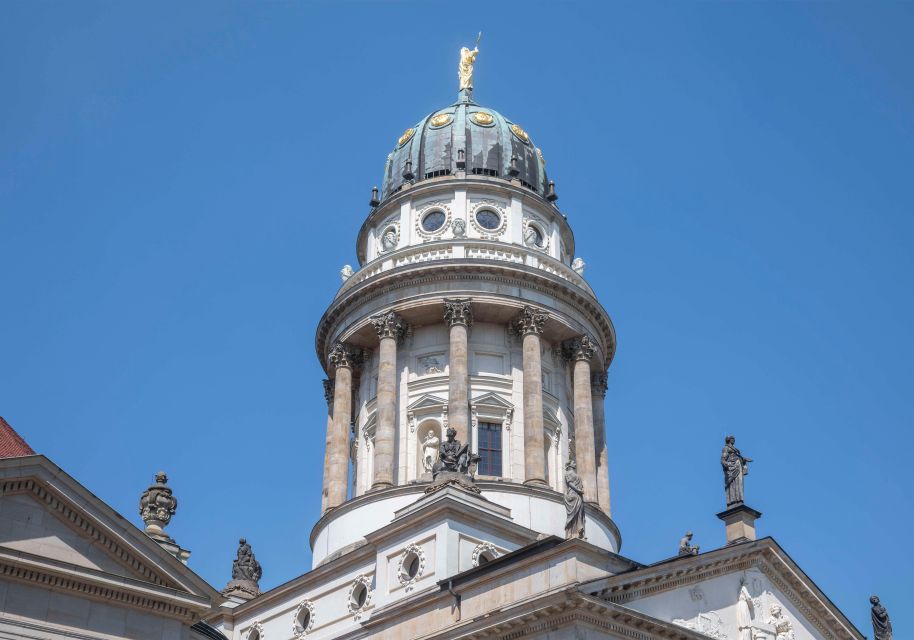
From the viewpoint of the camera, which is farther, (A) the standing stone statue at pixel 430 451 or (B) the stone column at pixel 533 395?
(A) the standing stone statue at pixel 430 451

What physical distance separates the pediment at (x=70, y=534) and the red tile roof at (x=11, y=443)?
7.05 ft

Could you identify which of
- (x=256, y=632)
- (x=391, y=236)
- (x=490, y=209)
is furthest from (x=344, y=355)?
(x=256, y=632)

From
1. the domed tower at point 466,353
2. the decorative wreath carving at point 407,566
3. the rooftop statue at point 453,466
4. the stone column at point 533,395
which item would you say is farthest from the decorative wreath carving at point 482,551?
the stone column at point 533,395

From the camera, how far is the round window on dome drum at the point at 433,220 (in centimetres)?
5462

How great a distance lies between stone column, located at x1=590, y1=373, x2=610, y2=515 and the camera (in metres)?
51.8

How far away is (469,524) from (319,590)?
727cm

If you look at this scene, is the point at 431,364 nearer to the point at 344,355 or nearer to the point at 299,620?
the point at 344,355

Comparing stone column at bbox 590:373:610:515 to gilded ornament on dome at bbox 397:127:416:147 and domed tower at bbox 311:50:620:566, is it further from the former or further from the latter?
gilded ornament on dome at bbox 397:127:416:147

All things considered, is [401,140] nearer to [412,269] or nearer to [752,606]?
[412,269]

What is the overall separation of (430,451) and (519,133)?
58.7 ft

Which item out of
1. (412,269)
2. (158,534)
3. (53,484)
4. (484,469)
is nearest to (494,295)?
(412,269)

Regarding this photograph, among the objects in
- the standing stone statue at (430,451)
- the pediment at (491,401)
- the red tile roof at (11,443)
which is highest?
the pediment at (491,401)

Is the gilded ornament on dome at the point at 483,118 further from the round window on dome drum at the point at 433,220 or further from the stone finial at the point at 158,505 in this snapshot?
the stone finial at the point at 158,505

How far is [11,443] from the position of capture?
3173 centimetres
